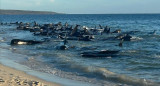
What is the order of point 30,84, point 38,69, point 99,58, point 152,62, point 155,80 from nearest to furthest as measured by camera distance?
point 30,84, point 155,80, point 38,69, point 152,62, point 99,58

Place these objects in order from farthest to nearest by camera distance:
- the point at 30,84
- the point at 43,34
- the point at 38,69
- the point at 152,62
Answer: the point at 43,34
the point at 152,62
the point at 38,69
the point at 30,84

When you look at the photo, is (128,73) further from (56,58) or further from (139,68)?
(56,58)

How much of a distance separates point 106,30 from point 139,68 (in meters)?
28.5

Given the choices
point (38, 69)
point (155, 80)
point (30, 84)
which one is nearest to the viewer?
point (30, 84)

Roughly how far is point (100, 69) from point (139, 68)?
2228 mm

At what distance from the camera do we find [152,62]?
18.8 m

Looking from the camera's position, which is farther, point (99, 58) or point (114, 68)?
point (99, 58)

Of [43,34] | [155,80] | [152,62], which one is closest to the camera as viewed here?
[155,80]

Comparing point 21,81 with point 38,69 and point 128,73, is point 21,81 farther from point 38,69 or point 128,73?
point 128,73

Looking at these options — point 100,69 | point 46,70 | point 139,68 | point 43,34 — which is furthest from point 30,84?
point 43,34

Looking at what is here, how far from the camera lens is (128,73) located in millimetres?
15594

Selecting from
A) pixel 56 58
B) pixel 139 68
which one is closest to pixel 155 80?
pixel 139 68

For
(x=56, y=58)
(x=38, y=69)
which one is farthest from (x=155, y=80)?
(x=56, y=58)

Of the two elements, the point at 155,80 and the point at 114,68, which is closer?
the point at 155,80
